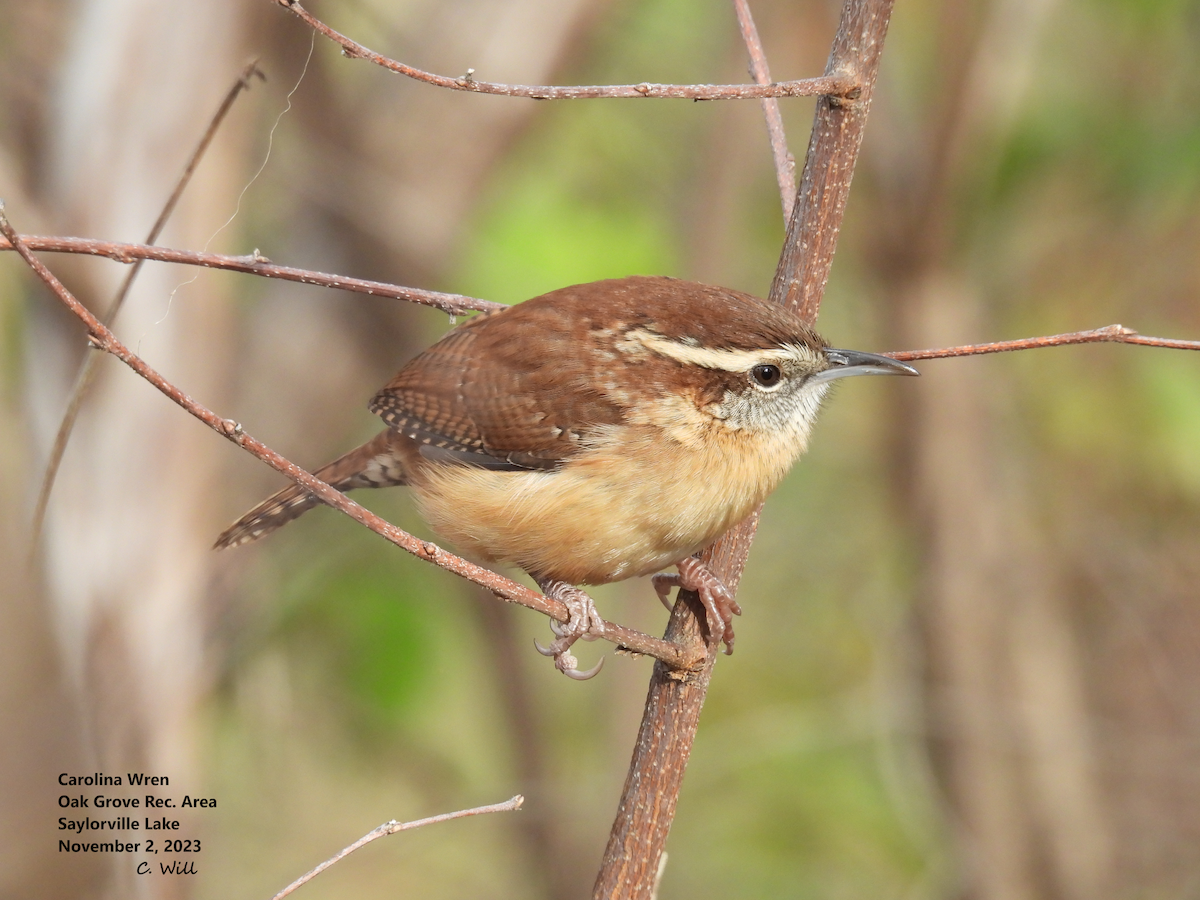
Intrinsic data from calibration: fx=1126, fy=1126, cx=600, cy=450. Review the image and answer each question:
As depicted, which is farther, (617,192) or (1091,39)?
(617,192)

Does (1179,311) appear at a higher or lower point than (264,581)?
higher

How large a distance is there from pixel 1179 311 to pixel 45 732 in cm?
505

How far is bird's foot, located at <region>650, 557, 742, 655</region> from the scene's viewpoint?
7.43 feet

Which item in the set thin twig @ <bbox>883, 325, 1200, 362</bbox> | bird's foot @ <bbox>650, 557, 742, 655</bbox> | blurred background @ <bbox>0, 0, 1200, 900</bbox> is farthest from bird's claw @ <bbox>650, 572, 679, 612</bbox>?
blurred background @ <bbox>0, 0, 1200, 900</bbox>

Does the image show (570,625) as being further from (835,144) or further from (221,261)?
(835,144)

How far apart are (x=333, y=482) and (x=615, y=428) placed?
0.93 m

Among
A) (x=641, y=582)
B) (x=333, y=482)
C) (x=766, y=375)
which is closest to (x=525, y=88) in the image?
(x=766, y=375)

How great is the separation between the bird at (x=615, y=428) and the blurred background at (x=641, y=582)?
141 cm

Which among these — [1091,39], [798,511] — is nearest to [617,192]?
[798,511]

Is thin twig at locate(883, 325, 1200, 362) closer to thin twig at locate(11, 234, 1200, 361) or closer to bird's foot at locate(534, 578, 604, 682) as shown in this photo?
thin twig at locate(11, 234, 1200, 361)

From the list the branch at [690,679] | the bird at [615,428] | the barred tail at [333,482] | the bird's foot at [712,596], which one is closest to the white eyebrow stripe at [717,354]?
the bird at [615,428]

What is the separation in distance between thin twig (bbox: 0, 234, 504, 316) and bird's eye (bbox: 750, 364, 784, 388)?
0.70m

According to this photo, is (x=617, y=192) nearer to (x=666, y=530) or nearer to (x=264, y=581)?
(x=264, y=581)

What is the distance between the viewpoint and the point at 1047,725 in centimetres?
505
